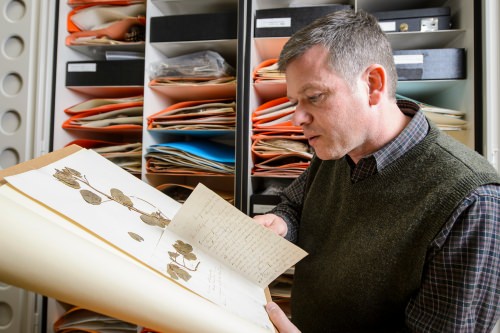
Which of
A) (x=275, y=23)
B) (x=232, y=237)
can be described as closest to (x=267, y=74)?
(x=275, y=23)

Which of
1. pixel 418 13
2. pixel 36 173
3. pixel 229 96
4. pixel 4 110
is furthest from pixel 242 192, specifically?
pixel 4 110

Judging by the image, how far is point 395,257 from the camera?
0.66m

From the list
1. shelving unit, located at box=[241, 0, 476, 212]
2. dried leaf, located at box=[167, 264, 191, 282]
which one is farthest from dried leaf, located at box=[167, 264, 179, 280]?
shelving unit, located at box=[241, 0, 476, 212]

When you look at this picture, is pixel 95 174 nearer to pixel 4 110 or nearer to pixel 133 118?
pixel 133 118

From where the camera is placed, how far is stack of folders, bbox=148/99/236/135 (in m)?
1.32

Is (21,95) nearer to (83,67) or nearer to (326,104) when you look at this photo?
(83,67)

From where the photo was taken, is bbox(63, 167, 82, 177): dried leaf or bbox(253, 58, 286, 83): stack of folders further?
bbox(253, 58, 286, 83): stack of folders

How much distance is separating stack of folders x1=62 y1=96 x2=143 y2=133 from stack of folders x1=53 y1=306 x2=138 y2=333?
851 millimetres

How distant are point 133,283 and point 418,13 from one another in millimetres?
1368

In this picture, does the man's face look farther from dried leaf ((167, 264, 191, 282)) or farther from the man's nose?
dried leaf ((167, 264, 191, 282))

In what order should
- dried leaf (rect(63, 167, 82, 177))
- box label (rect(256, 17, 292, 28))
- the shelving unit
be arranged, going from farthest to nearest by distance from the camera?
box label (rect(256, 17, 292, 28)) < the shelving unit < dried leaf (rect(63, 167, 82, 177))

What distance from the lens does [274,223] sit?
876 millimetres

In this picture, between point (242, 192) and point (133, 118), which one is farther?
point (133, 118)

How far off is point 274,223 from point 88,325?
3.60ft
